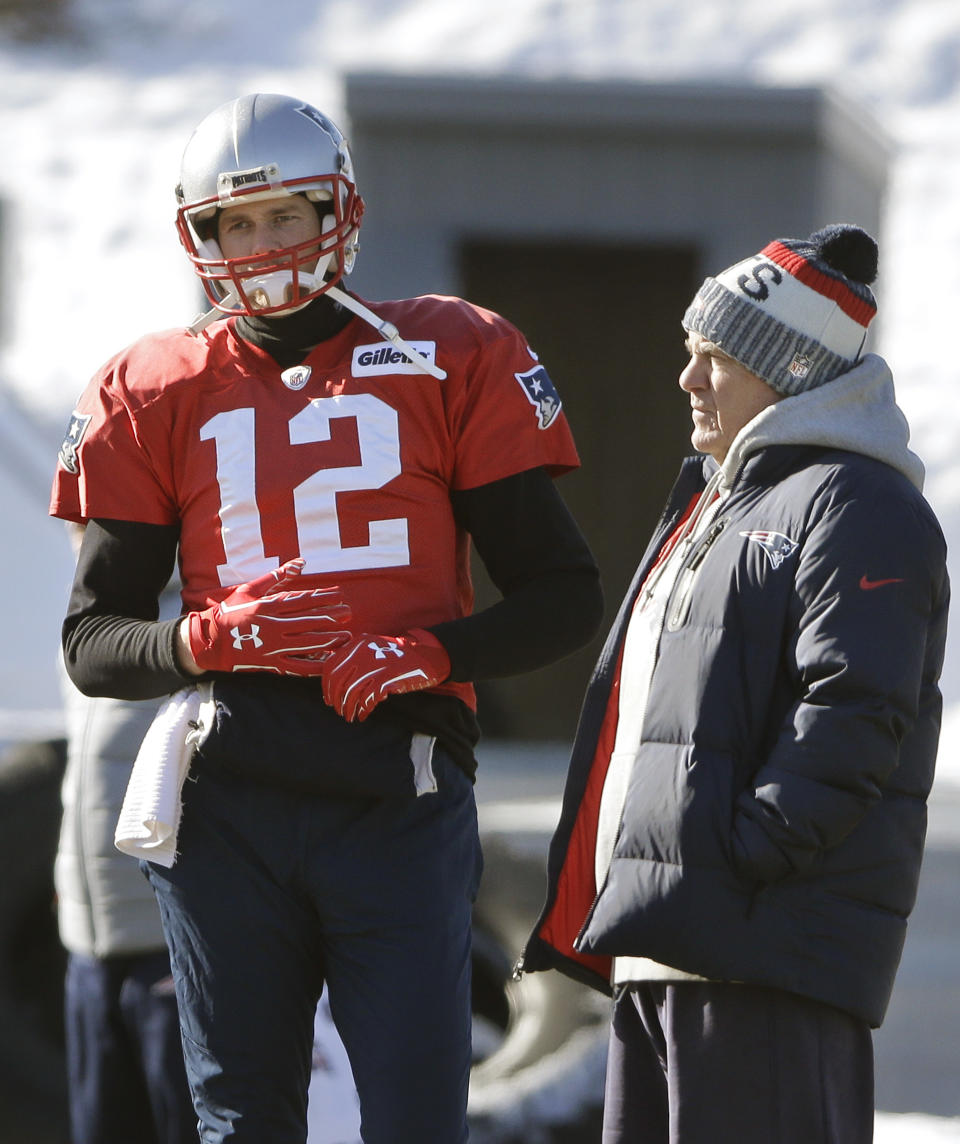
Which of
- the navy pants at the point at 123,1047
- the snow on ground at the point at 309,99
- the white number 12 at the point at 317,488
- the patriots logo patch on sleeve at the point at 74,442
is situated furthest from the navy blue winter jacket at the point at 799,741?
the snow on ground at the point at 309,99

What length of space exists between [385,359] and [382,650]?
0.38 meters

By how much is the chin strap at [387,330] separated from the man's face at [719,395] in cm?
32

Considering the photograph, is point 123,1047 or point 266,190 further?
point 123,1047

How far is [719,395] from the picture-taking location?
2.21m

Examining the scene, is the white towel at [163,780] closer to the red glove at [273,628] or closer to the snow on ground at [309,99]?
the red glove at [273,628]

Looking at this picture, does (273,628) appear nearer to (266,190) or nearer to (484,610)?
(484,610)

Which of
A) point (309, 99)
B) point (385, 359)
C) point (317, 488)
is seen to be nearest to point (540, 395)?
point (385, 359)

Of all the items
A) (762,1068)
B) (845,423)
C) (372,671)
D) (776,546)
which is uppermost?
(845,423)

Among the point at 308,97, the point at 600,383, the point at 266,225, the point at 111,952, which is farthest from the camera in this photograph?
the point at 308,97

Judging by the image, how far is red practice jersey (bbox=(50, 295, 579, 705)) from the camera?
2.10 meters

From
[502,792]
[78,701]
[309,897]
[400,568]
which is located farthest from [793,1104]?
[502,792]

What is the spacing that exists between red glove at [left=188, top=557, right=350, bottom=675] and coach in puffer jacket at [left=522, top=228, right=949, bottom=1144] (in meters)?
0.40

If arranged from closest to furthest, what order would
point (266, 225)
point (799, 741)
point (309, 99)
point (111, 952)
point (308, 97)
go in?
point (799, 741) < point (266, 225) < point (111, 952) < point (309, 99) < point (308, 97)

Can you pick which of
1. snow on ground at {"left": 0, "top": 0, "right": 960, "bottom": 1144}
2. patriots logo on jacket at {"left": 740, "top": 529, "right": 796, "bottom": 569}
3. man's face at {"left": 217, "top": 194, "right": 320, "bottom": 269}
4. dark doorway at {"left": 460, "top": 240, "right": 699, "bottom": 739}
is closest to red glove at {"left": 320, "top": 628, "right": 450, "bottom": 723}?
patriots logo on jacket at {"left": 740, "top": 529, "right": 796, "bottom": 569}
